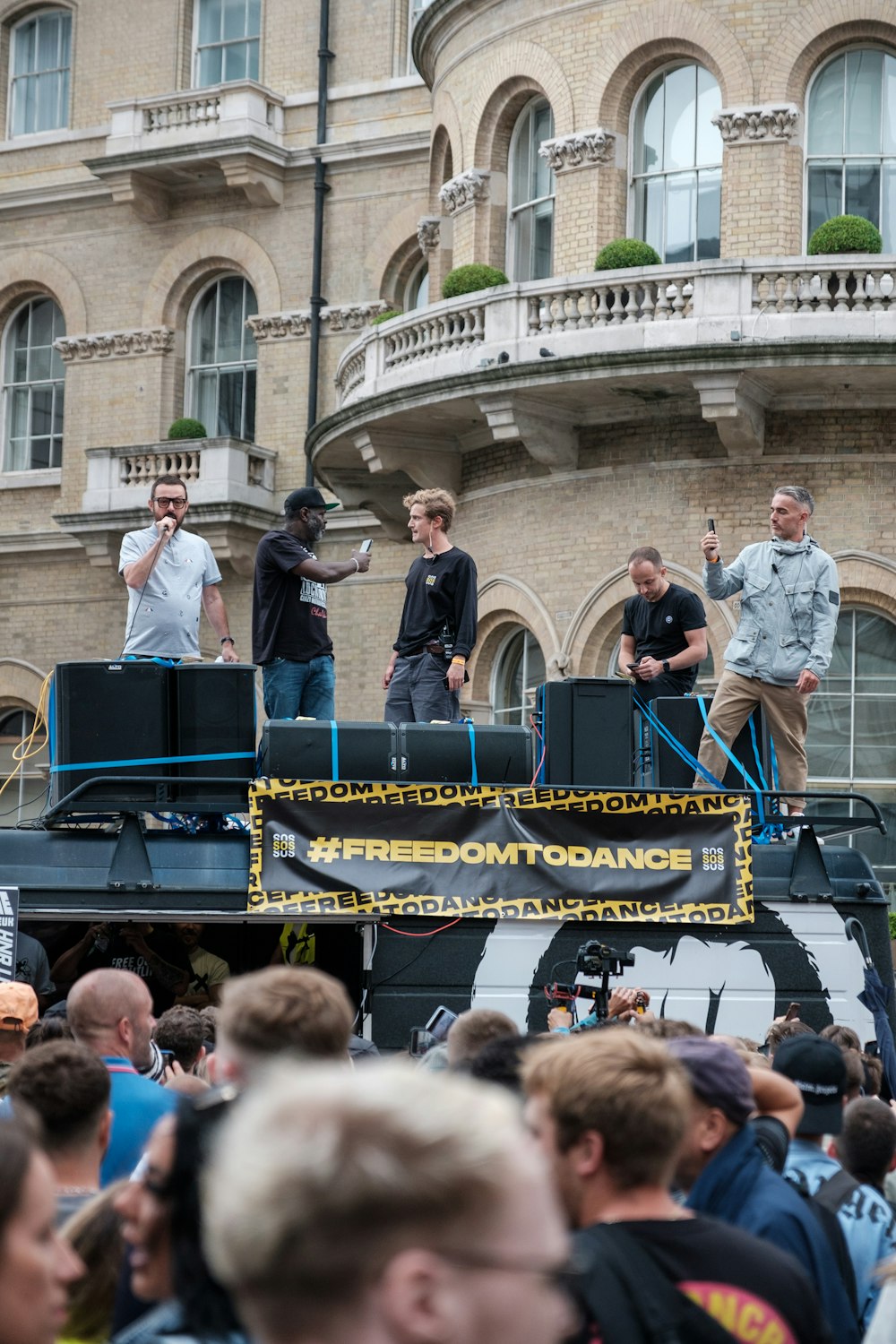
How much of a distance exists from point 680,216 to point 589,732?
33.3 feet

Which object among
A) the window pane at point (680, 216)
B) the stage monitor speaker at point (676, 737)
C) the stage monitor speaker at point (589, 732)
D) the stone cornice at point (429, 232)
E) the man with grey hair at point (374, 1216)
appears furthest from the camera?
the stone cornice at point (429, 232)

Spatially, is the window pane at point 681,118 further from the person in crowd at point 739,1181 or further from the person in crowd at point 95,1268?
the person in crowd at point 95,1268

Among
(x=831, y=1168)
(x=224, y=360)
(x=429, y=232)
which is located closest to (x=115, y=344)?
(x=224, y=360)

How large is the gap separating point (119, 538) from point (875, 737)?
1079 centimetres

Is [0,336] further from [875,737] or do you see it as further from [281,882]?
[281,882]

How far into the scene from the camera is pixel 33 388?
88.5ft

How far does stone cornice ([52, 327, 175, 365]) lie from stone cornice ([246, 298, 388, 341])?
1.41 meters

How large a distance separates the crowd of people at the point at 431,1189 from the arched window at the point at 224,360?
2021 cm

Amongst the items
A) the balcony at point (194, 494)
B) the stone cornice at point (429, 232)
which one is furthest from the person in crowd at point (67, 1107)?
the balcony at point (194, 494)

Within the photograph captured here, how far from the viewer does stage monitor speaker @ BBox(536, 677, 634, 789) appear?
10805 millimetres

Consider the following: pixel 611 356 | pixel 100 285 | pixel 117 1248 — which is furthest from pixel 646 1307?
pixel 100 285

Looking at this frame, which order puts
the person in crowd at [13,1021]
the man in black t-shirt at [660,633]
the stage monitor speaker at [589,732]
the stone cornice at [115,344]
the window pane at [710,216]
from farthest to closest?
the stone cornice at [115,344], the window pane at [710,216], the man in black t-shirt at [660,633], the stage monitor speaker at [589,732], the person in crowd at [13,1021]

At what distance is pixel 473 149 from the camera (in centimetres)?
2062

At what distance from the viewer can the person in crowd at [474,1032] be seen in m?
5.02
